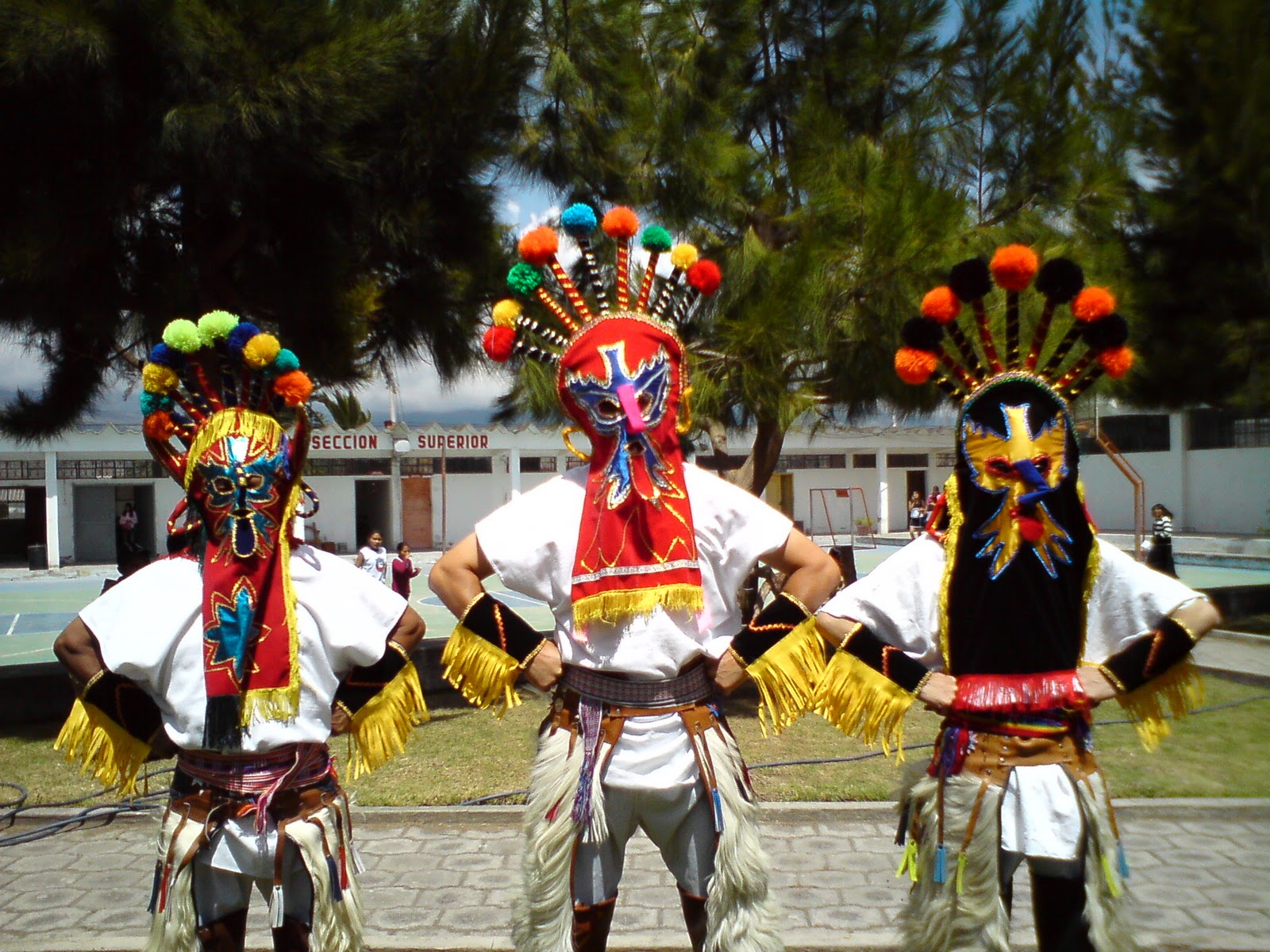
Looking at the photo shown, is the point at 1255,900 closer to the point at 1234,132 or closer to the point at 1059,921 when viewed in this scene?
the point at 1059,921

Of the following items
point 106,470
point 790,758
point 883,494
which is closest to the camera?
point 790,758

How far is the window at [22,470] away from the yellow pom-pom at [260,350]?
88.3 ft

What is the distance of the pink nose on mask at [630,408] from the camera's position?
8.32 ft

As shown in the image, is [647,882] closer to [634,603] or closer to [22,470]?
[634,603]

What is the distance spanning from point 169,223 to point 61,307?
0.78 m

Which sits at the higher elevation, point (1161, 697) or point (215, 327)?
point (215, 327)

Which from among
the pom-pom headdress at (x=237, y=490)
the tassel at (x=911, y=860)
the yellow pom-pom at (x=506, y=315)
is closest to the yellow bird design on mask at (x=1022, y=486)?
the tassel at (x=911, y=860)

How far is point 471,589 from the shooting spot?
2604mm

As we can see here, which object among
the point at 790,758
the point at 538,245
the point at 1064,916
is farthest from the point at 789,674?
the point at 790,758

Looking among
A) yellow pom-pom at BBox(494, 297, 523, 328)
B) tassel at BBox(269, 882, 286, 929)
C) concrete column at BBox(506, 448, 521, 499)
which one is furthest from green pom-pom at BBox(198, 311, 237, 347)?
concrete column at BBox(506, 448, 521, 499)

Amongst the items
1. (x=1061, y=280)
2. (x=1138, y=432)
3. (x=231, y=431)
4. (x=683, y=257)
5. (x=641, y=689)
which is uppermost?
(x=1138, y=432)

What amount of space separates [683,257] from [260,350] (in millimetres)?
1189

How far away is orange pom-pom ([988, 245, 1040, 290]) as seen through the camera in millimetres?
2625

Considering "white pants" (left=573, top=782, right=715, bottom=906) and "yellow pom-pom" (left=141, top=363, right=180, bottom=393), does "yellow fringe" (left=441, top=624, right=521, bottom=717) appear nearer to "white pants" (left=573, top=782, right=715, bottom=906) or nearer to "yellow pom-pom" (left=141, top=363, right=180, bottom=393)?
"white pants" (left=573, top=782, right=715, bottom=906)
